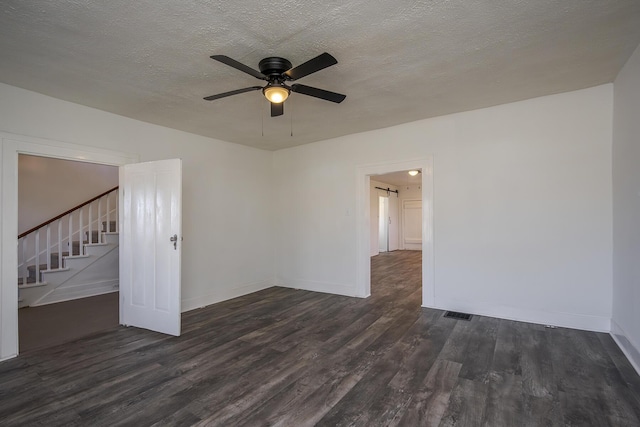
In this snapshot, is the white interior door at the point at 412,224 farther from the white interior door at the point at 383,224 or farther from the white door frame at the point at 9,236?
the white door frame at the point at 9,236

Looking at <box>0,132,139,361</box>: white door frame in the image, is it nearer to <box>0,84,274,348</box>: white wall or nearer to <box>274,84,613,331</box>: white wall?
<box>0,84,274,348</box>: white wall

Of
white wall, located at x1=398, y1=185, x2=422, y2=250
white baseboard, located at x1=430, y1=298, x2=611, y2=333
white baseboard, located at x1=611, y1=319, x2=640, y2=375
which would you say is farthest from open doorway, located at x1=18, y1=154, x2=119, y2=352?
white wall, located at x1=398, y1=185, x2=422, y2=250

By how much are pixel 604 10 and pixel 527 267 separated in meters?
2.64

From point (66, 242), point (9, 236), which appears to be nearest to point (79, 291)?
point (66, 242)

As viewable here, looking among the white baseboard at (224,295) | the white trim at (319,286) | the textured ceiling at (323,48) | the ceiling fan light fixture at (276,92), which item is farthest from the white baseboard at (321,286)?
the ceiling fan light fixture at (276,92)

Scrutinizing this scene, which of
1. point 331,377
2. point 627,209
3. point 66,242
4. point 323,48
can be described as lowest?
point 331,377

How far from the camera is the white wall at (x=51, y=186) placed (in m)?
5.50

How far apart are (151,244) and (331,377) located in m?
2.64

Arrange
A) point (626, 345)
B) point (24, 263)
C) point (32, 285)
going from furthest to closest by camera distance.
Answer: point (24, 263), point (32, 285), point (626, 345)

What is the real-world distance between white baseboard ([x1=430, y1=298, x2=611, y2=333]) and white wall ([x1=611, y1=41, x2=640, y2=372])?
156 mm

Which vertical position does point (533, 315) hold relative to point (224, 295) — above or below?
above

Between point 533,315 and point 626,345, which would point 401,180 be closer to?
point 533,315

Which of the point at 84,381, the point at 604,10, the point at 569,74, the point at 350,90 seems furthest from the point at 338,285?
the point at 604,10

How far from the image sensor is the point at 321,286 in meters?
5.39
